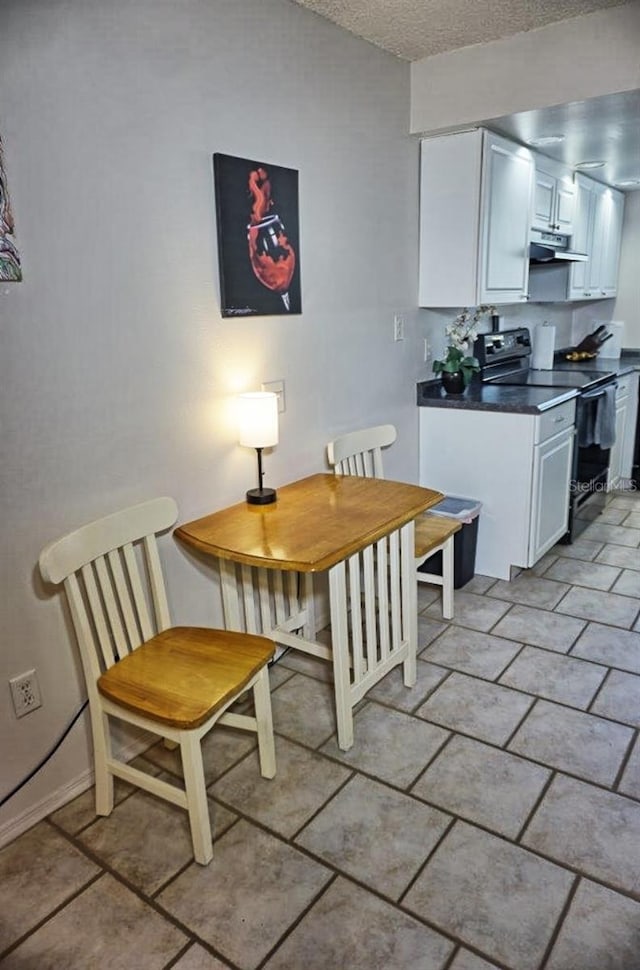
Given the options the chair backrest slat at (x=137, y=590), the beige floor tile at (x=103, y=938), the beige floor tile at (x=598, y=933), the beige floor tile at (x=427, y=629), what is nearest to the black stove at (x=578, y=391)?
the beige floor tile at (x=427, y=629)

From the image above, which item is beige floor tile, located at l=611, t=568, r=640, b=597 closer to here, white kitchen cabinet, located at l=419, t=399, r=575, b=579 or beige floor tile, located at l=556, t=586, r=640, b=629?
beige floor tile, located at l=556, t=586, r=640, b=629

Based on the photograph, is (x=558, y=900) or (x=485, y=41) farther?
(x=485, y=41)

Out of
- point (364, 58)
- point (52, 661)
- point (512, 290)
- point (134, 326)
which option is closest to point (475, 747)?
point (52, 661)

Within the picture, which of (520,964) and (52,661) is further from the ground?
(52,661)

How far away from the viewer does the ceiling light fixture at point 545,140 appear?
321cm

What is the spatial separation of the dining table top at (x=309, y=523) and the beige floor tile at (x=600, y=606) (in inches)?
42.6

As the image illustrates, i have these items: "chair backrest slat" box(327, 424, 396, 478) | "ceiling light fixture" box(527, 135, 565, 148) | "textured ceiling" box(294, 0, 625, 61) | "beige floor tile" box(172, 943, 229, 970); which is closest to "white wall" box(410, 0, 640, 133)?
"textured ceiling" box(294, 0, 625, 61)

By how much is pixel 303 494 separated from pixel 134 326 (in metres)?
0.87

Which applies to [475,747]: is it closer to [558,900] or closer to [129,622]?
[558,900]

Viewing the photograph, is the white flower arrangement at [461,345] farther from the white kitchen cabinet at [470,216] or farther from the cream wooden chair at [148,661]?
the cream wooden chair at [148,661]

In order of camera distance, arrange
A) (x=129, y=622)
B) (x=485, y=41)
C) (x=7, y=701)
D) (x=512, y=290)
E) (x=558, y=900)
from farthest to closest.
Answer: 1. (x=512, y=290)
2. (x=485, y=41)
3. (x=129, y=622)
4. (x=7, y=701)
5. (x=558, y=900)

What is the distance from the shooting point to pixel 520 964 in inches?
57.3

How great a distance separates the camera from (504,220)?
10.8 ft

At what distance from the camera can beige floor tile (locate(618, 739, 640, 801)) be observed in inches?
76.5
